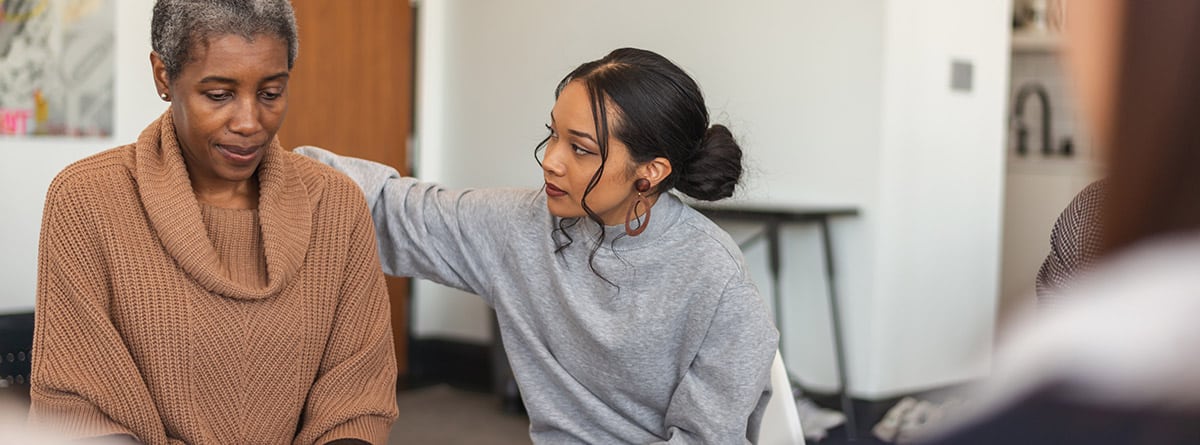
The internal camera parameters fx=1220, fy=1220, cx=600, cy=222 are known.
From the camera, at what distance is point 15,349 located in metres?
2.47

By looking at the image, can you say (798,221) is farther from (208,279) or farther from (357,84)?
(208,279)

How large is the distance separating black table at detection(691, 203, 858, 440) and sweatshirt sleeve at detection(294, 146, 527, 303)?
213 centimetres

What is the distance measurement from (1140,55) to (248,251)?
1.33m

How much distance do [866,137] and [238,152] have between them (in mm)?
2858

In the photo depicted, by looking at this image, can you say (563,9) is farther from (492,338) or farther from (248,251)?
(248,251)

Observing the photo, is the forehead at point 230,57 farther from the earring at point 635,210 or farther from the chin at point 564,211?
the earring at point 635,210

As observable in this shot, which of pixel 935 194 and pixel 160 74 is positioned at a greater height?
pixel 160 74

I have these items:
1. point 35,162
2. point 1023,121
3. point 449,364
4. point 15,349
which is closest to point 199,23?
point 15,349

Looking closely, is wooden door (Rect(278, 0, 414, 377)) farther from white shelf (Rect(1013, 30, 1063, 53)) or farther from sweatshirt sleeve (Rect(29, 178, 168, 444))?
sweatshirt sleeve (Rect(29, 178, 168, 444))

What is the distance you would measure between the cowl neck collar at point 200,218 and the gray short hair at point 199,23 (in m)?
0.10

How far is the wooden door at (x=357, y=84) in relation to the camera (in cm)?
429

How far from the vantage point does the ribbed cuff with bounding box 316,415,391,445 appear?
1477 mm

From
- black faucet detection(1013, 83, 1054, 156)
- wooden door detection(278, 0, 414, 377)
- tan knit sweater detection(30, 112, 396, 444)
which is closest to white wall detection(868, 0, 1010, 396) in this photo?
black faucet detection(1013, 83, 1054, 156)

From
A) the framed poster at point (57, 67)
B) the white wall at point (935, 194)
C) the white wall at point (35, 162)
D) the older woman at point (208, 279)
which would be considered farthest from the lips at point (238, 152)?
the white wall at point (935, 194)
